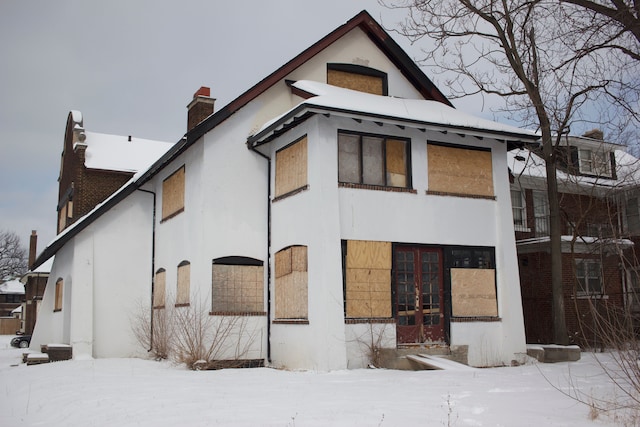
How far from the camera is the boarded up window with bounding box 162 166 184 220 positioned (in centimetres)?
1944

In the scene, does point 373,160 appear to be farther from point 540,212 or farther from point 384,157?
point 540,212

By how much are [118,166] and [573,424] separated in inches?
807

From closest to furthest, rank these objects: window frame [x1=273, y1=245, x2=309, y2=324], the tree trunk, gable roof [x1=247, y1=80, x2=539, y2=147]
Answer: gable roof [x1=247, y1=80, x2=539, y2=147], window frame [x1=273, y1=245, x2=309, y2=324], the tree trunk

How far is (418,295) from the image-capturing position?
53.4 ft

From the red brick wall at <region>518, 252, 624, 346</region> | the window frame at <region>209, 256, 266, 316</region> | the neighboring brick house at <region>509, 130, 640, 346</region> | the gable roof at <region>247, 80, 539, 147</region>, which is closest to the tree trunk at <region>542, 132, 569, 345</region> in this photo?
the gable roof at <region>247, 80, 539, 147</region>

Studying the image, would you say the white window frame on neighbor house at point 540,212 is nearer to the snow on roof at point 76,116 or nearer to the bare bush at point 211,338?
the bare bush at point 211,338

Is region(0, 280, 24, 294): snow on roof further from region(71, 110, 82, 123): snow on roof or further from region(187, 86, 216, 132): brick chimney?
region(187, 86, 216, 132): brick chimney

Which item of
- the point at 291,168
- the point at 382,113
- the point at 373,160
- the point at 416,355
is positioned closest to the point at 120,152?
the point at 291,168

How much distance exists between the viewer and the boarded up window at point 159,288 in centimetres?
2014

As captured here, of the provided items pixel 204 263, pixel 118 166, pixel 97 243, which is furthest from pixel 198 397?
pixel 118 166

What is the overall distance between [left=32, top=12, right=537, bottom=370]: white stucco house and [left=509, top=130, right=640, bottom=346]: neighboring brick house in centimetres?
450

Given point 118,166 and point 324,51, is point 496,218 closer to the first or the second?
point 324,51

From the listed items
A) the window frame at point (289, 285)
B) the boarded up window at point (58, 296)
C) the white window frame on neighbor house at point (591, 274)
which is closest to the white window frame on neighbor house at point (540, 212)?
the white window frame on neighbor house at point (591, 274)

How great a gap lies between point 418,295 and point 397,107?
4.82 metres
